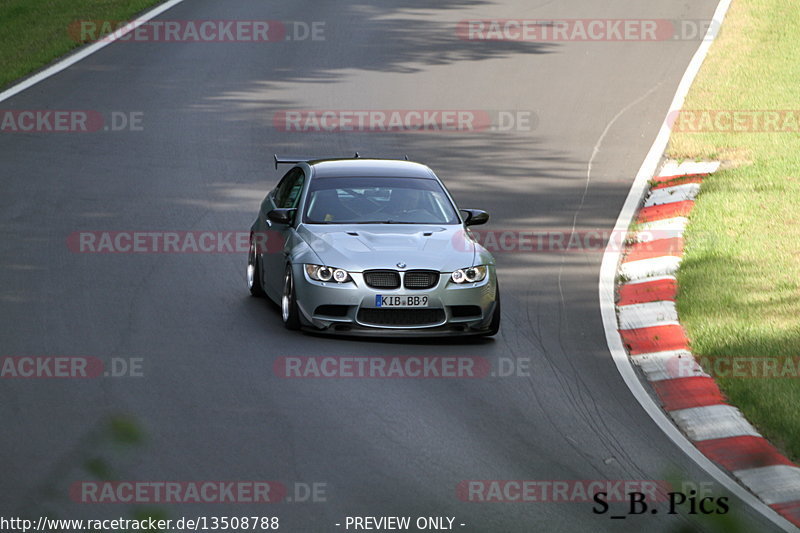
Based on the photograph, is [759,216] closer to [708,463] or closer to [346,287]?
[346,287]

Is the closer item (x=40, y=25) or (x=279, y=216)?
(x=279, y=216)

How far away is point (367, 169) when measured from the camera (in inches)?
492

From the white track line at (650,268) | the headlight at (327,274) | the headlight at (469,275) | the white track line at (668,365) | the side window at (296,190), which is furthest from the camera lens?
the white track line at (650,268)

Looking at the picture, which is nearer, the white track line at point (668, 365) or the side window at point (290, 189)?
the white track line at point (668, 365)

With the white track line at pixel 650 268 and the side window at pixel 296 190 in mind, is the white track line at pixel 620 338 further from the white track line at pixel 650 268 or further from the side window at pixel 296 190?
the side window at pixel 296 190

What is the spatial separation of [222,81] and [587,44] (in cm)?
786

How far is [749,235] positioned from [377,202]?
4764 mm

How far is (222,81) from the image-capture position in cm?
2292

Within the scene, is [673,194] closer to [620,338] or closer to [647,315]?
[647,315]

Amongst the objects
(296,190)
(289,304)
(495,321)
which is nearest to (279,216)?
(296,190)

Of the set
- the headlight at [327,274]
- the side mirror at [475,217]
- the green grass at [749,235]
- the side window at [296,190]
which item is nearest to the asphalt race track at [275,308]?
the headlight at [327,274]

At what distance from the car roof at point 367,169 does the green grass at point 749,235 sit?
297cm

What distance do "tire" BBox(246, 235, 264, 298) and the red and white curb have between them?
142 inches

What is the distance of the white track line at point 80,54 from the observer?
2188 centimetres
